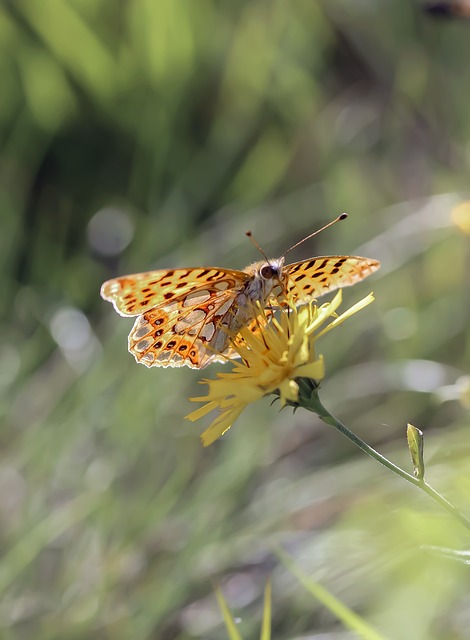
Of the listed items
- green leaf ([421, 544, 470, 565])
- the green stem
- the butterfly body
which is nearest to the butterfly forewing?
the butterfly body

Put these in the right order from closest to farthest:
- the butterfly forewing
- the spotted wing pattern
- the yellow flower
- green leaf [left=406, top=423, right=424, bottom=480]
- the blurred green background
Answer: green leaf [left=406, top=423, right=424, bottom=480] < the yellow flower < the butterfly forewing < the spotted wing pattern < the blurred green background

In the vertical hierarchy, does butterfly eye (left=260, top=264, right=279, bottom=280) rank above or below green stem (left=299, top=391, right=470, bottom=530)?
above

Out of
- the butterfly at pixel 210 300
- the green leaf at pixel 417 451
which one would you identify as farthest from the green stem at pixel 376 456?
the butterfly at pixel 210 300

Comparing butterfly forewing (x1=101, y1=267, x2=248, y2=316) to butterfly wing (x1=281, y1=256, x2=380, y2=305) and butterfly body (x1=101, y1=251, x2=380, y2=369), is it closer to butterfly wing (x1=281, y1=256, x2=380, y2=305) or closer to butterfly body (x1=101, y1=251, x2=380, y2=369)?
butterfly body (x1=101, y1=251, x2=380, y2=369)

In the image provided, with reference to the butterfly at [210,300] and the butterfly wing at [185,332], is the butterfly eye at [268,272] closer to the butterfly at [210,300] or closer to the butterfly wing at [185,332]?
the butterfly at [210,300]

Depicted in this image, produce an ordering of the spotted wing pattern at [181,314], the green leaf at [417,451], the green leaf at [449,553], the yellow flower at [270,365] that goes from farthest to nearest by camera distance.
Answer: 1. the spotted wing pattern at [181,314]
2. the yellow flower at [270,365]
3. the green leaf at [417,451]
4. the green leaf at [449,553]

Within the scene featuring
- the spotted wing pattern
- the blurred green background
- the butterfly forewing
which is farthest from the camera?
the blurred green background

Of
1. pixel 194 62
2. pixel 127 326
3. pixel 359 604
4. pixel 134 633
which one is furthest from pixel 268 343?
pixel 194 62

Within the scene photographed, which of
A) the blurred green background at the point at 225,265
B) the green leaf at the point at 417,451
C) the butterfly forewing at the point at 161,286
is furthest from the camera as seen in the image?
the blurred green background at the point at 225,265
